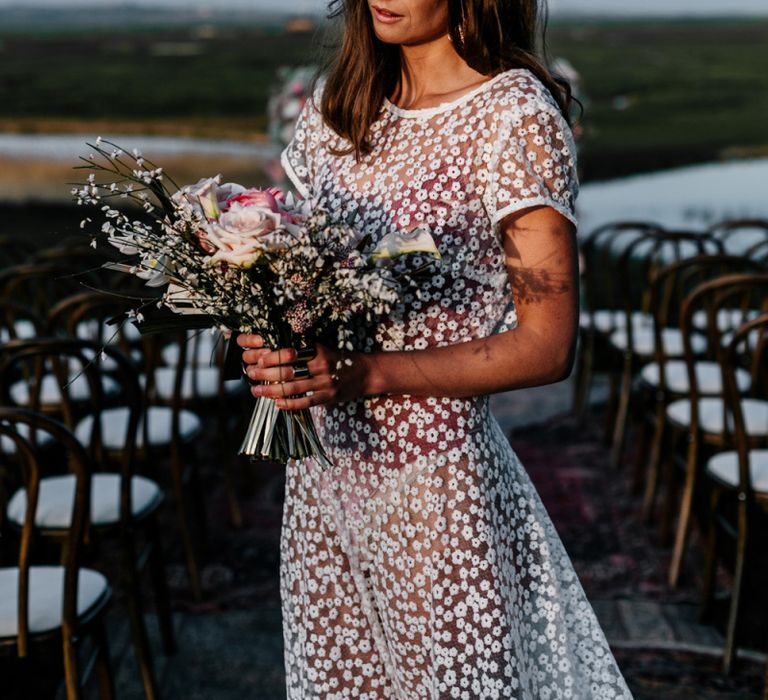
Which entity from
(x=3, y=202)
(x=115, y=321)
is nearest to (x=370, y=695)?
(x=115, y=321)

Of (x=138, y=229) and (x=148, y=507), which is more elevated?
(x=138, y=229)

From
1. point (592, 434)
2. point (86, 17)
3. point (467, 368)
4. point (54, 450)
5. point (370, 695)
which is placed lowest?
point (592, 434)

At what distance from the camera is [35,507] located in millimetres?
1917

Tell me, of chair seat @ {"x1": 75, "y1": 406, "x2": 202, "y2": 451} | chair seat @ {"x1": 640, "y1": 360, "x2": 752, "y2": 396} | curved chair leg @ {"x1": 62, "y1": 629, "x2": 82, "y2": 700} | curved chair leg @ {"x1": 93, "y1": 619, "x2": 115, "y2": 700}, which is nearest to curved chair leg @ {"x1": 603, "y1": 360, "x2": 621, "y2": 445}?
chair seat @ {"x1": 640, "y1": 360, "x2": 752, "y2": 396}

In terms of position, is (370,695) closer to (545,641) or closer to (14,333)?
(545,641)

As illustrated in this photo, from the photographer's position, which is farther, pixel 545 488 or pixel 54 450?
pixel 545 488

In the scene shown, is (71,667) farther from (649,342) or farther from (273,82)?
(273,82)

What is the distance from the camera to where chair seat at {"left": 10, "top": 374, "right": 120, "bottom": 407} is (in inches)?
144

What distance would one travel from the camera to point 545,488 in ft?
13.9

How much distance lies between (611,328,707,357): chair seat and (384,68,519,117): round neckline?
301cm

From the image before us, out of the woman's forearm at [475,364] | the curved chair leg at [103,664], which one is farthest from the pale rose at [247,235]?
the curved chair leg at [103,664]

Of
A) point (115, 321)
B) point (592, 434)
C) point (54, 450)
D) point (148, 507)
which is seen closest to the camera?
point (115, 321)

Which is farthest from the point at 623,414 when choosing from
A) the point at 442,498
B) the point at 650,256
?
the point at 442,498

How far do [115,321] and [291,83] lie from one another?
396 centimetres
